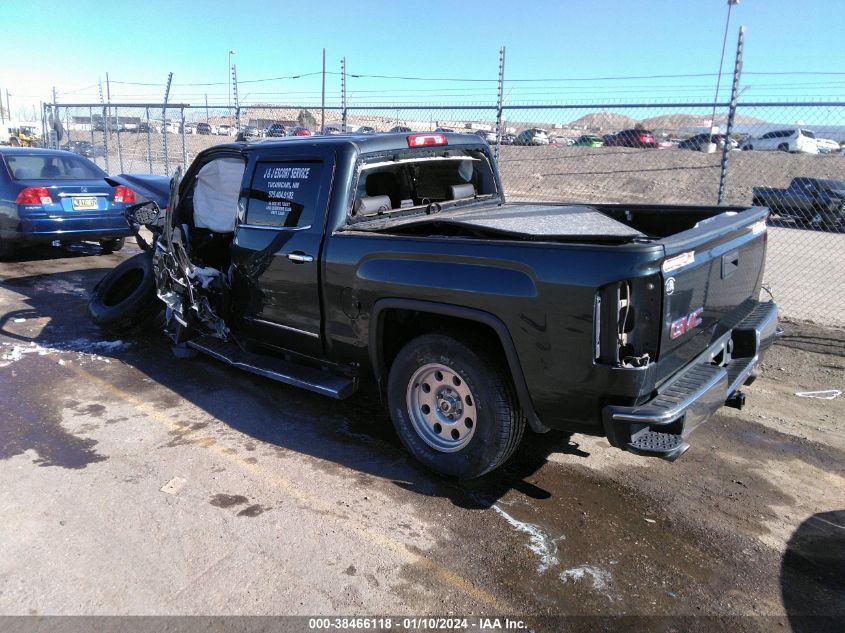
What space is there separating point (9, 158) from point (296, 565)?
8.71 m

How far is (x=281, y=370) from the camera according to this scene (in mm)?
4484

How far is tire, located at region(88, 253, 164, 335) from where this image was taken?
5.89 meters

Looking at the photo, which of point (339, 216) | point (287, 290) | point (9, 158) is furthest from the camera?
point (9, 158)

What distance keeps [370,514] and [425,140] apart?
8.90 ft

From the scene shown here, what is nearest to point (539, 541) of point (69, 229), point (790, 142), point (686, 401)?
point (686, 401)

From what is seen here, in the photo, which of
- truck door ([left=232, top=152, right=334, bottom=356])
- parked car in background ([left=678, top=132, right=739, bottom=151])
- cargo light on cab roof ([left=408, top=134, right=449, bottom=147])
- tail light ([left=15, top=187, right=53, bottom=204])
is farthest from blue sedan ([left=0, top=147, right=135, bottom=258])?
parked car in background ([left=678, top=132, right=739, bottom=151])

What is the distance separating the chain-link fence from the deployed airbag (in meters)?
3.47

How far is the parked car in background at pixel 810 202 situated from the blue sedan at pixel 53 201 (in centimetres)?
1226

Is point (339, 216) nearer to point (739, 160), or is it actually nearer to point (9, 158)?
point (9, 158)

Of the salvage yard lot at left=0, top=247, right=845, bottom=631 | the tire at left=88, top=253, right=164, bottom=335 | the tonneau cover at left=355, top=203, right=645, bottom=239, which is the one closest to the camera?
the salvage yard lot at left=0, top=247, right=845, bottom=631

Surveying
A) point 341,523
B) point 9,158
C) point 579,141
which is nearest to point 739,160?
point 579,141

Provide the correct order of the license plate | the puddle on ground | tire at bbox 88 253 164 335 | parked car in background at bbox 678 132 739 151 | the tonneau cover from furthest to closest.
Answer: parked car in background at bbox 678 132 739 151 → the license plate → tire at bbox 88 253 164 335 → the puddle on ground → the tonneau cover

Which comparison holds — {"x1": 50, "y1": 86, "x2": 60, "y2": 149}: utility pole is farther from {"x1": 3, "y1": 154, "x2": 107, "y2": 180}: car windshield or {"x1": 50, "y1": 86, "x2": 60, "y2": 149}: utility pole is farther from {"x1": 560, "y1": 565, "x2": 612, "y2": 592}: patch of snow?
{"x1": 560, "y1": 565, "x2": 612, "y2": 592}: patch of snow

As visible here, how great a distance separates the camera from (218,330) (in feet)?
16.4
